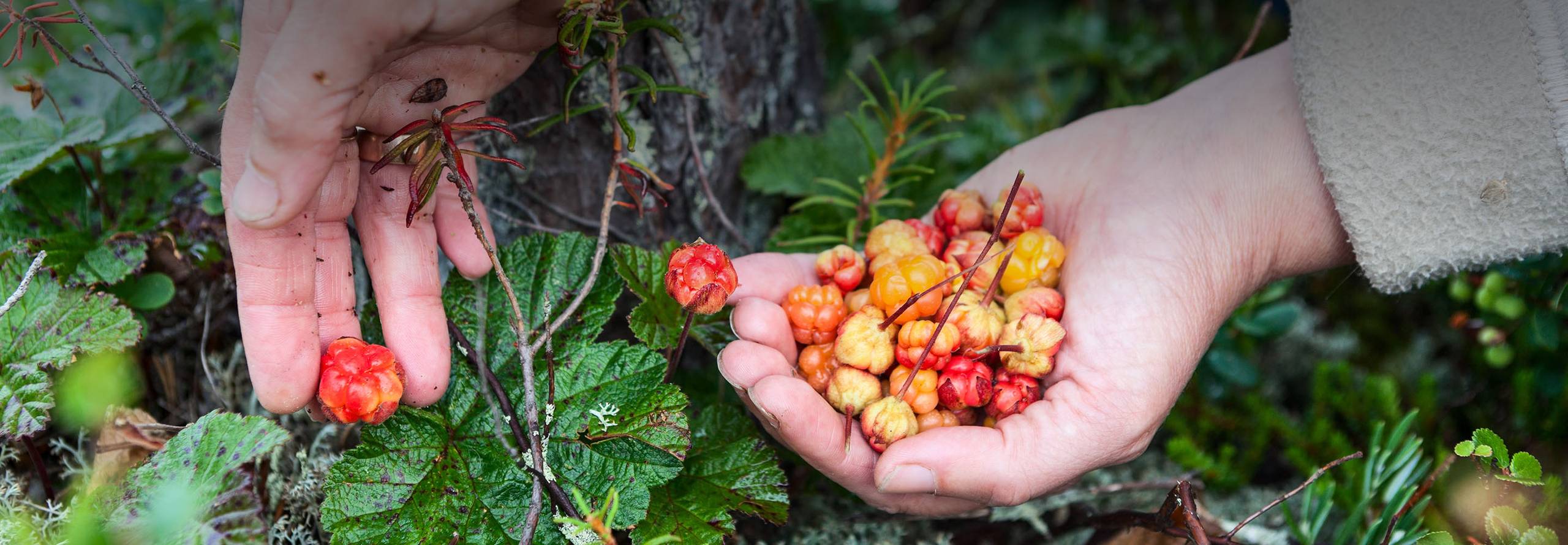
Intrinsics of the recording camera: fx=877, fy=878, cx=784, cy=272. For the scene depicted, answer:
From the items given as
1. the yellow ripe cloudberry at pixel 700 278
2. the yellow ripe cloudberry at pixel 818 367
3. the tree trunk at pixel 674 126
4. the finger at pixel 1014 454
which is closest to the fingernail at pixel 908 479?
the finger at pixel 1014 454

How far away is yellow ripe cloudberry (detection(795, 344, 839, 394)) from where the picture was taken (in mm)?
1677

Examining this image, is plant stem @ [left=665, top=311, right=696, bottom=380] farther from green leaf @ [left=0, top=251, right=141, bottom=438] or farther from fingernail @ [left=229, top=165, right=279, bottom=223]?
green leaf @ [left=0, top=251, right=141, bottom=438]

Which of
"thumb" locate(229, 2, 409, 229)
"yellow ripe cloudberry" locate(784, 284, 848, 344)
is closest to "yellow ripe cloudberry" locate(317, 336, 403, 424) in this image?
"thumb" locate(229, 2, 409, 229)

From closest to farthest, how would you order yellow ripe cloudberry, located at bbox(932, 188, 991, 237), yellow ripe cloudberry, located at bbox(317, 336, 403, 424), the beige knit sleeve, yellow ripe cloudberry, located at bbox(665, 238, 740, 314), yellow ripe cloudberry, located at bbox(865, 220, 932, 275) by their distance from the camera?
yellow ripe cloudberry, located at bbox(317, 336, 403, 424), yellow ripe cloudberry, located at bbox(665, 238, 740, 314), the beige knit sleeve, yellow ripe cloudberry, located at bbox(865, 220, 932, 275), yellow ripe cloudberry, located at bbox(932, 188, 991, 237)

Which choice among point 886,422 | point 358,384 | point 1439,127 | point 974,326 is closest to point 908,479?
point 886,422

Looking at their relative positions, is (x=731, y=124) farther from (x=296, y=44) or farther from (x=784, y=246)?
(x=296, y=44)

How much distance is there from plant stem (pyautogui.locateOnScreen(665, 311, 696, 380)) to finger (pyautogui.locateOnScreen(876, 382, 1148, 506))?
420 mm

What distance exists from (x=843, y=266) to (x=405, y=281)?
2.70 feet

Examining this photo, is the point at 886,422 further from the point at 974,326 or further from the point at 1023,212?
the point at 1023,212

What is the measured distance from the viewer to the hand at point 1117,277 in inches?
58.8

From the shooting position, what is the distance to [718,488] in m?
1.64

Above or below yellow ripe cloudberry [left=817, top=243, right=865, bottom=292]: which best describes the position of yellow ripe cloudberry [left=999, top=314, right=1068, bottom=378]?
below

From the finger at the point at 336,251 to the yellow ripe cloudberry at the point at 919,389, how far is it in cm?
96

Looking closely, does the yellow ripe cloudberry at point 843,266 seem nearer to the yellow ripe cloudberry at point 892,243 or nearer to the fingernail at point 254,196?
the yellow ripe cloudberry at point 892,243
